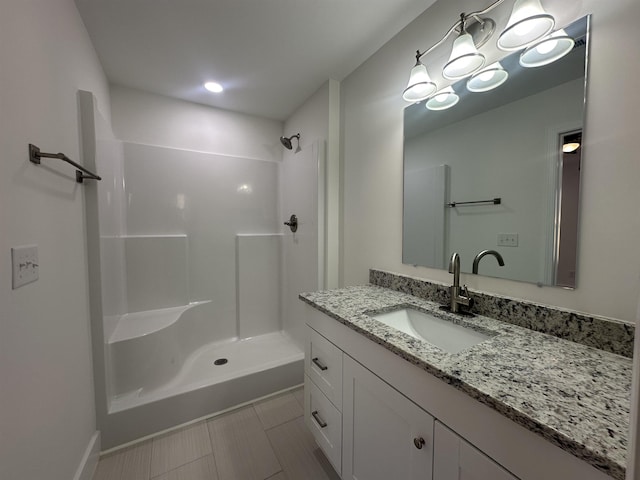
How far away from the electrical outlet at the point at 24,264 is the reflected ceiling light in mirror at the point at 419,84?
1.64 meters

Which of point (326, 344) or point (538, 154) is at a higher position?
point (538, 154)

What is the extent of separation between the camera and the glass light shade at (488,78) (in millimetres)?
991

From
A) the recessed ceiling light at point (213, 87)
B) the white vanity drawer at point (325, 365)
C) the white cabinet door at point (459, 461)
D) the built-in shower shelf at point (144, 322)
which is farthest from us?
the recessed ceiling light at point (213, 87)

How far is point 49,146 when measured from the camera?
0.99 metres

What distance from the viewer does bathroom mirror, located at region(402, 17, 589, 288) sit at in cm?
84

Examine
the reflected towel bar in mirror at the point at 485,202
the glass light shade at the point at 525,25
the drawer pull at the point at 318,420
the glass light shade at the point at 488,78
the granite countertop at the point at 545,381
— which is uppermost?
the glass light shade at the point at 525,25

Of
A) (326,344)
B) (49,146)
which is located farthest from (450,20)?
(49,146)

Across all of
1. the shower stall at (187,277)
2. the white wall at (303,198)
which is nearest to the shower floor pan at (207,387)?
the shower stall at (187,277)

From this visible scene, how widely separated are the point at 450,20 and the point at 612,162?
923 millimetres

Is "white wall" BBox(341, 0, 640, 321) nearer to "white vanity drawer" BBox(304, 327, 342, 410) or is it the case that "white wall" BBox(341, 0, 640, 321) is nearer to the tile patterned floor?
"white vanity drawer" BBox(304, 327, 342, 410)

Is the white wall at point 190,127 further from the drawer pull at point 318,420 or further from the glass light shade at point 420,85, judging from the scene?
the drawer pull at point 318,420

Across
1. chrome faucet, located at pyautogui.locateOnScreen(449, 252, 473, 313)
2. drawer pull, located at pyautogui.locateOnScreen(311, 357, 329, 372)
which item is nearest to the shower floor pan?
drawer pull, located at pyautogui.locateOnScreen(311, 357, 329, 372)

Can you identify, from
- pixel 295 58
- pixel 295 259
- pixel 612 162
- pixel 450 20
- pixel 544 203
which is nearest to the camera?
pixel 612 162

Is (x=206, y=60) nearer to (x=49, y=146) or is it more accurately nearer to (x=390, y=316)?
(x=49, y=146)
